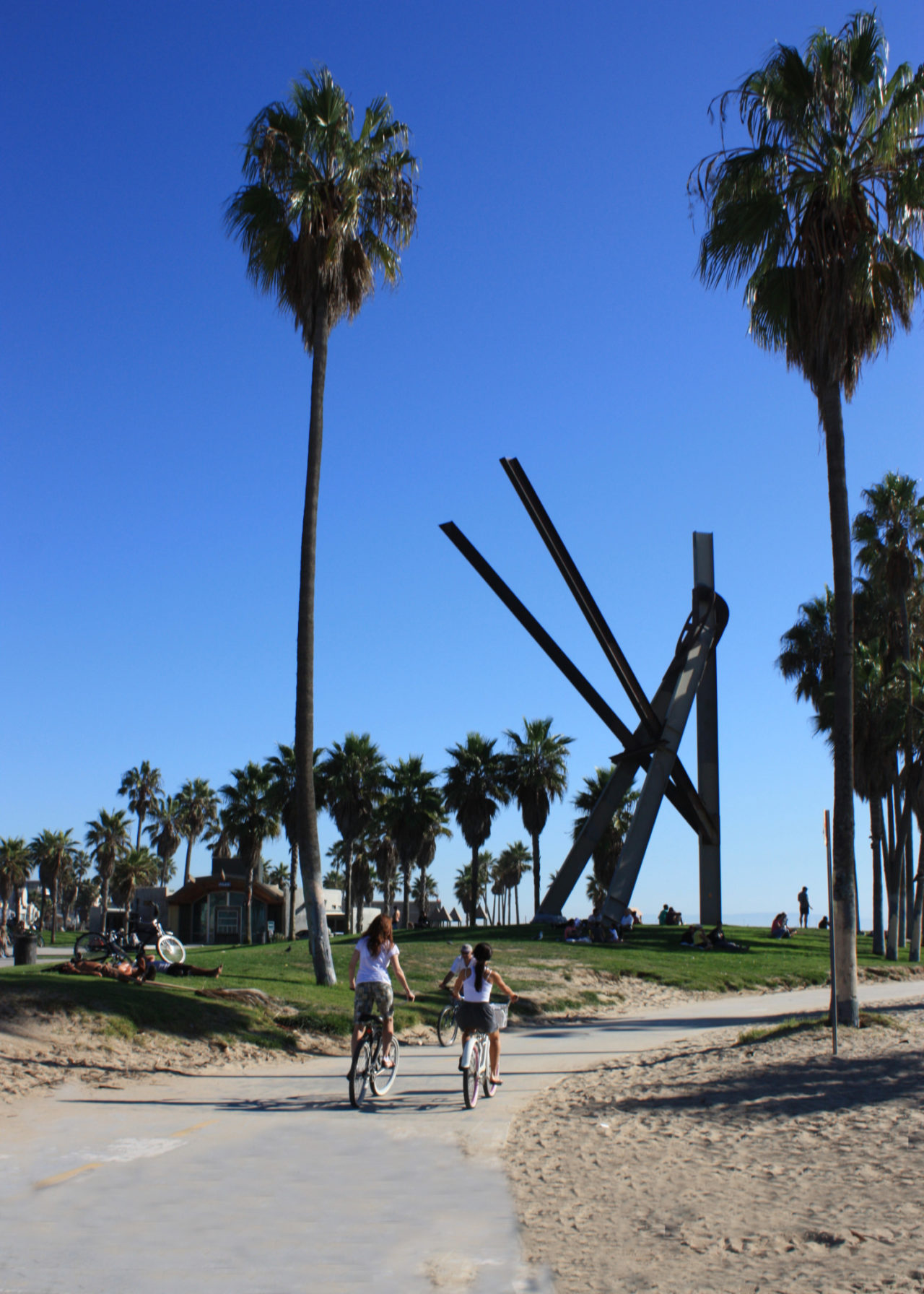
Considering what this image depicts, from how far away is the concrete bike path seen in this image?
5.17m

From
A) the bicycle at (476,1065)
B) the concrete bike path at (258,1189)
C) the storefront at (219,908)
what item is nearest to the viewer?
the concrete bike path at (258,1189)

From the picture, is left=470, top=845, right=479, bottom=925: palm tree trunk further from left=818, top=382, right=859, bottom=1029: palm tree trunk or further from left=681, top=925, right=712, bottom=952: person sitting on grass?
left=818, top=382, right=859, bottom=1029: palm tree trunk

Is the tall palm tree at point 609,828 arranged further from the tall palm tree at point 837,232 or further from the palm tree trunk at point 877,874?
the tall palm tree at point 837,232

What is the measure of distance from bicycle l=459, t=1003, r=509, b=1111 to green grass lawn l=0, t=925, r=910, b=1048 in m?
4.29

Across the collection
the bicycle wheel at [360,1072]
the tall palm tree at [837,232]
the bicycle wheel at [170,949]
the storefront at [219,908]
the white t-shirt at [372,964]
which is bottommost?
the storefront at [219,908]

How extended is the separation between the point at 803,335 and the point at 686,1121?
11.3 metres

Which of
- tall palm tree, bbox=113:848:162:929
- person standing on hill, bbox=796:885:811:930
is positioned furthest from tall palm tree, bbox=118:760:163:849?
person standing on hill, bbox=796:885:811:930

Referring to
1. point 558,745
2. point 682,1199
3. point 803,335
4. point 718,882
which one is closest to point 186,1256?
point 682,1199

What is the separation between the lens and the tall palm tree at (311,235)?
1859cm

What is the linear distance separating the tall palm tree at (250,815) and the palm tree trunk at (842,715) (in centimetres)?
4443

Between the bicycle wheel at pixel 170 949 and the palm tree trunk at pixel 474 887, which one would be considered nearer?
the bicycle wheel at pixel 170 949

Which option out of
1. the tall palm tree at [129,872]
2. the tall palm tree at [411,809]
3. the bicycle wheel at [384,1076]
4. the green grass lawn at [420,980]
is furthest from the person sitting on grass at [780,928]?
the tall palm tree at [129,872]

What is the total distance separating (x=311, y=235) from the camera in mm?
18859

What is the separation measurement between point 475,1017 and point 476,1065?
0.47 m
